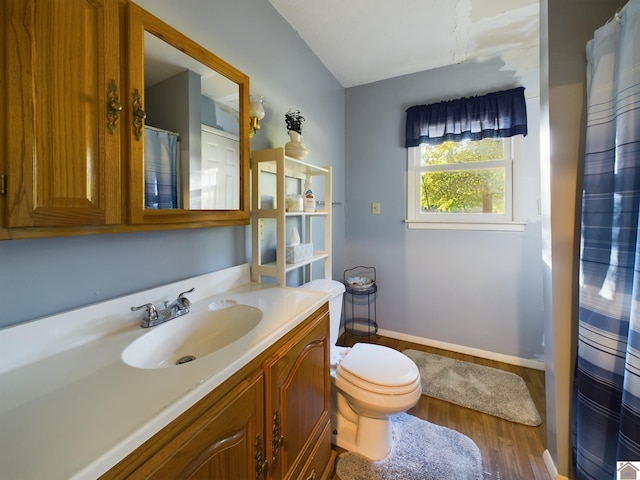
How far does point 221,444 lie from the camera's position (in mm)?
627

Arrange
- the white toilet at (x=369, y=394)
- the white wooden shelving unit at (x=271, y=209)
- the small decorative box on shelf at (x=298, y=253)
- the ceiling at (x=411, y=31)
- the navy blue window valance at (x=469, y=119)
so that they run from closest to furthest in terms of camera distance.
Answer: the white toilet at (x=369, y=394)
the white wooden shelving unit at (x=271, y=209)
the small decorative box on shelf at (x=298, y=253)
the ceiling at (x=411, y=31)
the navy blue window valance at (x=469, y=119)

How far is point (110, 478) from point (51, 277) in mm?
585

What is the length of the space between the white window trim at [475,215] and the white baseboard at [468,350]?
0.97 meters

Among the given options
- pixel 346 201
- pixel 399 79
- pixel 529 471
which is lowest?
pixel 529 471

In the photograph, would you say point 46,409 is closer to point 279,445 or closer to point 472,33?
point 279,445

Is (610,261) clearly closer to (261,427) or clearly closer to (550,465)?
(550,465)

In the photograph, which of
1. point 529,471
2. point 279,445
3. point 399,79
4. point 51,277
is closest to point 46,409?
point 51,277

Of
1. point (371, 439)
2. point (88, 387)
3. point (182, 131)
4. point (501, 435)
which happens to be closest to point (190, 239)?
point (182, 131)

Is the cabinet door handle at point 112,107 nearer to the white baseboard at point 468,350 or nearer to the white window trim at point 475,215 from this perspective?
the white window trim at point 475,215

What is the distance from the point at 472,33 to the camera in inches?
70.3

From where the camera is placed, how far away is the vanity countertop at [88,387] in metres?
0.41

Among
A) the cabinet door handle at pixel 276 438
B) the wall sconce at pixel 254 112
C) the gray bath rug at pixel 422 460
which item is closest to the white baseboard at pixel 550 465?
the gray bath rug at pixel 422 460

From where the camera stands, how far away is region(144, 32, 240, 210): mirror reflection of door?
0.87 metres

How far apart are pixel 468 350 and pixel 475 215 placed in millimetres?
1099
